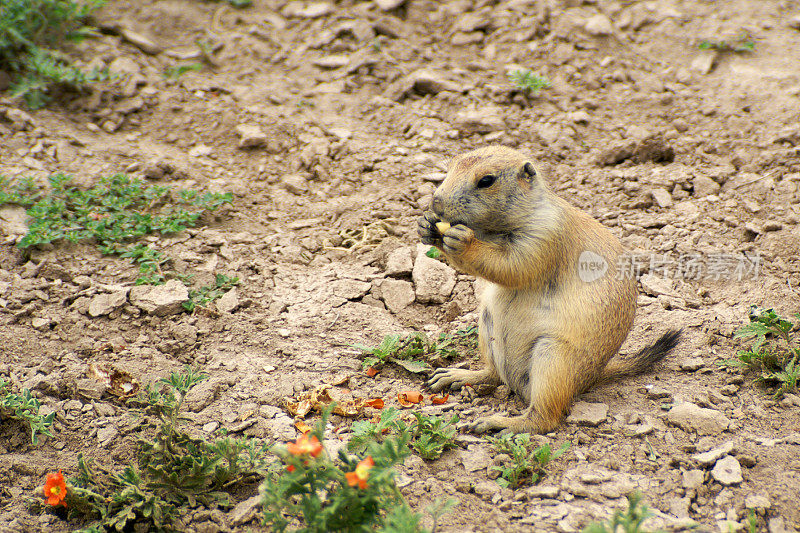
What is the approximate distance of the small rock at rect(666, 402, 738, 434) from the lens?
3223 mm

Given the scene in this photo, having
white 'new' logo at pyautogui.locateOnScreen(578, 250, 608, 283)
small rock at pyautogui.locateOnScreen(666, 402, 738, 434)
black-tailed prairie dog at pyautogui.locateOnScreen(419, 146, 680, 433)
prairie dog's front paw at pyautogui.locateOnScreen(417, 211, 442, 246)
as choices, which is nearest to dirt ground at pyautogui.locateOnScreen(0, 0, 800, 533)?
small rock at pyautogui.locateOnScreen(666, 402, 738, 434)

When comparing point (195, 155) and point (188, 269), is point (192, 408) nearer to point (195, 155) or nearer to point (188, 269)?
point (188, 269)

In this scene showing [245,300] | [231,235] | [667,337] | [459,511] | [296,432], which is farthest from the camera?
[231,235]

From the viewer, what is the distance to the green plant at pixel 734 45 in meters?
6.27

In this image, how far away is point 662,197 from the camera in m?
5.17

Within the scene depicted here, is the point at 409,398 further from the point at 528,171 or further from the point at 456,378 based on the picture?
the point at 528,171

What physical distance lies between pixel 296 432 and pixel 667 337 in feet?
7.18

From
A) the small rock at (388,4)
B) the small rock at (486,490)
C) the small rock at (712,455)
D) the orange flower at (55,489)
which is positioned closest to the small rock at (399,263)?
the small rock at (486,490)

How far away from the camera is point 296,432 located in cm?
330

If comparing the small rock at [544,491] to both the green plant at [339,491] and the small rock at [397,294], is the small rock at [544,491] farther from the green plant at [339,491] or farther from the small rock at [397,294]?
the small rock at [397,294]

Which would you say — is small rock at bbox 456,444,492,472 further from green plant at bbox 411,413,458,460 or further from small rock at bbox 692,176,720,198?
small rock at bbox 692,176,720,198

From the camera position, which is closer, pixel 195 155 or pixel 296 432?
pixel 296 432

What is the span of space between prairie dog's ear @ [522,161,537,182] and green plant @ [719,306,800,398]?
1515mm

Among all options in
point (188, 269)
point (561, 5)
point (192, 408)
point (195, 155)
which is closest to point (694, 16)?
point (561, 5)
